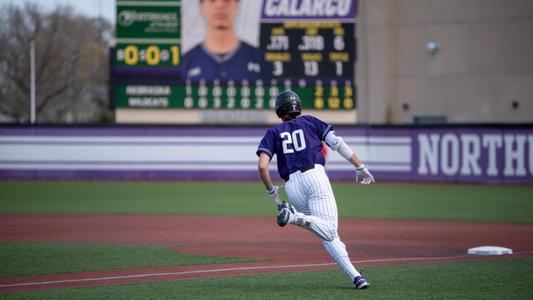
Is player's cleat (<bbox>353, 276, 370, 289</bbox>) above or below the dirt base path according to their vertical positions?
above

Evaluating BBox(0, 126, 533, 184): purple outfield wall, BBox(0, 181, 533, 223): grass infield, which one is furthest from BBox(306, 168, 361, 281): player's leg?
BBox(0, 126, 533, 184): purple outfield wall

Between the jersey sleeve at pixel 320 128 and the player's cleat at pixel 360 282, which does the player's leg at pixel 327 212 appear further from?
the jersey sleeve at pixel 320 128

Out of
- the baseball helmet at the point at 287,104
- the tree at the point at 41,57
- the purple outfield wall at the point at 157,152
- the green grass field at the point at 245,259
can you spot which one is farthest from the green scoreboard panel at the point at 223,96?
the baseball helmet at the point at 287,104

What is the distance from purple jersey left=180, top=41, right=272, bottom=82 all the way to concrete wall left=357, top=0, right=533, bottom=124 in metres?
9.81

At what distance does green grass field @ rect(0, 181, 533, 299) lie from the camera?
910 cm

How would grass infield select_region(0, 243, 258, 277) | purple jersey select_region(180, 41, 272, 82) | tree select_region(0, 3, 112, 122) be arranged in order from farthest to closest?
tree select_region(0, 3, 112, 122) < purple jersey select_region(180, 41, 272, 82) < grass infield select_region(0, 243, 258, 277)

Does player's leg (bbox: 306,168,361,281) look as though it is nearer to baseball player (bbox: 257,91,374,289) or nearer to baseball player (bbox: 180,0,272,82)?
baseball player (bbox: 257,91,374,289)

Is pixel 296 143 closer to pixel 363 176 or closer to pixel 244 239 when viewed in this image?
pixel 363 176

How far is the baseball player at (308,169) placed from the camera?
9.19 m

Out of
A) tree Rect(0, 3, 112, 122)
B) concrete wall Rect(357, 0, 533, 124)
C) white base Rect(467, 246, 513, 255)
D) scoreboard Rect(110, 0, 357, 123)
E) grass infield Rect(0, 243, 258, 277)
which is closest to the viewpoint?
grass infield Rect(0, 243, 258, 277)

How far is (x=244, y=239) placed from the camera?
14562 mm

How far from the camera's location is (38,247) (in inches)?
531

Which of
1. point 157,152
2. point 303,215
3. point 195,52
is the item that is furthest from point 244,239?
point 157,152

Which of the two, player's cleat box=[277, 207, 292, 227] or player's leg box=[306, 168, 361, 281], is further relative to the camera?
player's leg box=[306, 168, 361, 281]
